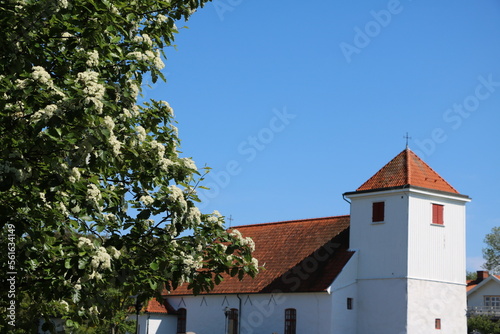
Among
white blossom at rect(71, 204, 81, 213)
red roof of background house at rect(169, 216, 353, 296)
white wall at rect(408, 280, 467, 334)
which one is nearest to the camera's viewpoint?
white blossom at rect(71, 204, 81, 213)

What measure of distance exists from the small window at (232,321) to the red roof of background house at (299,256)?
110 cm

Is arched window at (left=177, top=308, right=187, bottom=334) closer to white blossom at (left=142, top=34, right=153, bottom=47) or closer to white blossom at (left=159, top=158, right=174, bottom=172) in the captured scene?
white blossom at (left=142, top=34, right=153, bottom=47)

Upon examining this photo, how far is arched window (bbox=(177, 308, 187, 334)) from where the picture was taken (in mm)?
41453

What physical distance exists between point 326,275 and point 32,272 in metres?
25.7

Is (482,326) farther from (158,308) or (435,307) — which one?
(158,308)

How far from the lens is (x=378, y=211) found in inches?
1383

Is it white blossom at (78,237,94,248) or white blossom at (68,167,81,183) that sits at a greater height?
white blossom at (68,167,81,183)

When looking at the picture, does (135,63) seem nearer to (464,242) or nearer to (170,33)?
(170,33)

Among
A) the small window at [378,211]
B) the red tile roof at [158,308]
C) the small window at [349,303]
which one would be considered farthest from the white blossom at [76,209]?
the red tile roof at [158,308]

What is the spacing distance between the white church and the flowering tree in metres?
23.4

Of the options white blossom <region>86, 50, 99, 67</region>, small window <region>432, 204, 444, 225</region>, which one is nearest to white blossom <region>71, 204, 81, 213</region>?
white blossom <region>86, 50, 99, 67</region>

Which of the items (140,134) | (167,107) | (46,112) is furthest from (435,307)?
(46,112)

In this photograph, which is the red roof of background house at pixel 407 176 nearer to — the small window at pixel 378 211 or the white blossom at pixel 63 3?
the small window at pixel 378 211

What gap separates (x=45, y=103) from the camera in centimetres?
827
